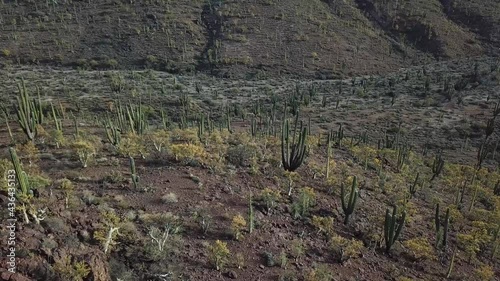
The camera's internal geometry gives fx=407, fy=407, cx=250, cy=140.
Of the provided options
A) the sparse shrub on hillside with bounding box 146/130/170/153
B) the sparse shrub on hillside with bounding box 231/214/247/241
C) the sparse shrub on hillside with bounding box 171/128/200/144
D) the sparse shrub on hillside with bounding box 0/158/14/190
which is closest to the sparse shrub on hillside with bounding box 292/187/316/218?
the sparse shrub on hillside with bounding box 231/214/247/241

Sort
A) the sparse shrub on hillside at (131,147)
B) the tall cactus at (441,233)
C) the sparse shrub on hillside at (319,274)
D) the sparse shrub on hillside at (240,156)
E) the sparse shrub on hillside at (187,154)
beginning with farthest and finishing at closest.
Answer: the sparse shrub on hillside at (240,156) → the sparse shrub on hillside at (131,147) → the sparse shrub on hillside at (187,154) → the tall cactus at (441,233) → the sparse shrub on hillside at (319,274)

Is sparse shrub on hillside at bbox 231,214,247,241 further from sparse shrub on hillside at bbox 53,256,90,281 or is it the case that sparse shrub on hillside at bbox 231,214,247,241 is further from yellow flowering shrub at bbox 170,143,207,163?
yellow flowering shrub at bbox 170,143,207,163

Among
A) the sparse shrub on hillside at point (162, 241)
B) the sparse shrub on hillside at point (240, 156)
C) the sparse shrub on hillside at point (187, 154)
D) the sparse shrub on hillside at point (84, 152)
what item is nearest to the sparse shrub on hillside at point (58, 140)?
the sparse shrub on hillside at point (84, 152)

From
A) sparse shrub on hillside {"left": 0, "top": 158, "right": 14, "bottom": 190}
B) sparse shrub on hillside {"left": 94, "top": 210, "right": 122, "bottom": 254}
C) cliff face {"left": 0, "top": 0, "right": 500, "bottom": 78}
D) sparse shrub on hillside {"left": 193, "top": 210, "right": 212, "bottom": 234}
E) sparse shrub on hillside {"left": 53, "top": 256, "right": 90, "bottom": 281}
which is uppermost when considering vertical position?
sparse shrub on hillside {"left": 0, "top": 158, "right": 14, "bottom": 190}

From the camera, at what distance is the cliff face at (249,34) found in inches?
2308

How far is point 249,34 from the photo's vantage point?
6606 centimetres

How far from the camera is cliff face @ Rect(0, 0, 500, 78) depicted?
58.6 meters

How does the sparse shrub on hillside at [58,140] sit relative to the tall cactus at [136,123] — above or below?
above

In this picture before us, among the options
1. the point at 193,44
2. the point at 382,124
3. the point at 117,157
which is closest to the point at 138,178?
the point at 117,157

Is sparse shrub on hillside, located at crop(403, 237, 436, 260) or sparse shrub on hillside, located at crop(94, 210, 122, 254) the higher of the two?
sparse shrub on hillside, located at crop(94, 210, 122, 254)

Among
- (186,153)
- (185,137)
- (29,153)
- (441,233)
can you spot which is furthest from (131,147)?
(441,233)

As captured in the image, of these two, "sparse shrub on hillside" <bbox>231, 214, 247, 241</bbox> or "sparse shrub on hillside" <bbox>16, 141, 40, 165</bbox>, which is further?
"sparse shrub on hillside" <bbox>16, 141, 40, 165</bbox>

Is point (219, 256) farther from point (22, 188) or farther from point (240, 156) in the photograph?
point (240, 156)

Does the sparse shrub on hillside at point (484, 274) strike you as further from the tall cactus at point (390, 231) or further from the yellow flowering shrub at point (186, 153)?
the yellow flowering shrub at point (186, 153)
